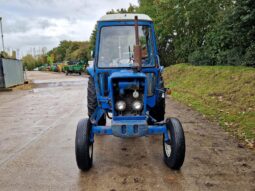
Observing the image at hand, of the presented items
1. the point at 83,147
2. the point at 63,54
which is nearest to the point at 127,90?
the point at 83,147

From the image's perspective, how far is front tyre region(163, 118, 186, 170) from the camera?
471 centimetres

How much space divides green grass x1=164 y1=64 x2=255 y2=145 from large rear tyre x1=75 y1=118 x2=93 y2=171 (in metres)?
3.31

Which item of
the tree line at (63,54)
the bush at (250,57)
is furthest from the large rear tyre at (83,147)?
the tree line at (63,54)

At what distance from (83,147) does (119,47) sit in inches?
96.8

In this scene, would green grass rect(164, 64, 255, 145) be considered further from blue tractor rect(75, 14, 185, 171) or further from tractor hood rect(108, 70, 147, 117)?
tractor hood rect(108, 70, 147, 117)

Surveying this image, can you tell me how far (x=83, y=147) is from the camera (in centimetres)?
477

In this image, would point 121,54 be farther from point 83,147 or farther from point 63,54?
point 63,54

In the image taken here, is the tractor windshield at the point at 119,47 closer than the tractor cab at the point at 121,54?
No

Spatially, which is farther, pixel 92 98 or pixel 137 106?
pixel 92 98

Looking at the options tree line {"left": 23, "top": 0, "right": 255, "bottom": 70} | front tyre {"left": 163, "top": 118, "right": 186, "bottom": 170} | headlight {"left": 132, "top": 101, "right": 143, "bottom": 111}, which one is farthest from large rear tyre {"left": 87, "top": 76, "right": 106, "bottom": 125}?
tree line {"left": 23, "top": 0, "right": 255, "bottom": 70}

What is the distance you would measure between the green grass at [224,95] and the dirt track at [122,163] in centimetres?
55

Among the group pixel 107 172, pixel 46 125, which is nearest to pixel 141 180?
pixel 107 172

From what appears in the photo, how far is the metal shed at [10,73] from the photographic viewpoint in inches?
809

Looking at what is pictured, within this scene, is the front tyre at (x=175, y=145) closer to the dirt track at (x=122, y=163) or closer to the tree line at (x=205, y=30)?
the dirt track at (x=122, y=163)
